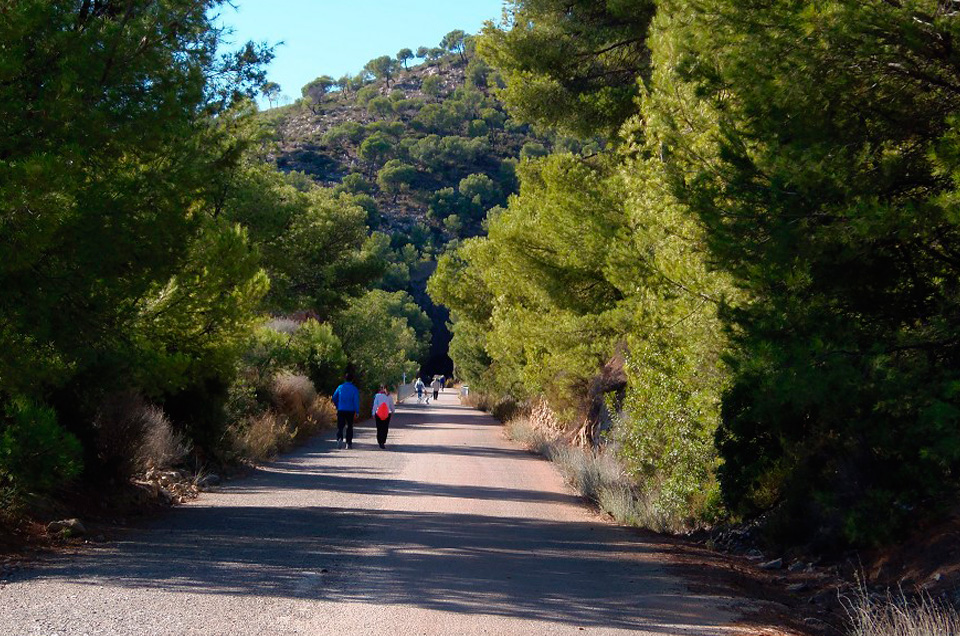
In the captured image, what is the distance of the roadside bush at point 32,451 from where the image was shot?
32.6 ft

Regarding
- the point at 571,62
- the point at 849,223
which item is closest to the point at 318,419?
the point at 571,62

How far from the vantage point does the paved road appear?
7344 mm

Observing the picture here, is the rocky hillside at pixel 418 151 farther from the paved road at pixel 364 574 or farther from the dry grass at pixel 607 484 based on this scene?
the paved road at pixel 364 574

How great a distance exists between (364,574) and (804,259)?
509 centimetres

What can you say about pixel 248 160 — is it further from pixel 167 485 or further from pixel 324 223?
pixel 167 485

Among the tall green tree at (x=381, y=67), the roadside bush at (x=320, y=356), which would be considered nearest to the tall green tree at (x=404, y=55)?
the tall green tree at (x=381, y=67)

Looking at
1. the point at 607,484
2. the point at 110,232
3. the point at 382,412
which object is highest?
the point at 110,232

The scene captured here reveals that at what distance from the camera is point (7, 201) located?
9148mm

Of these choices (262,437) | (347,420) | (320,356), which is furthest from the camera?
(320,356)

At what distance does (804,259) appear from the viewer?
9219 mm

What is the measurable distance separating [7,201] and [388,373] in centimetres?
5194

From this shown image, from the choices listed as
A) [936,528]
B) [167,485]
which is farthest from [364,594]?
[167,485]

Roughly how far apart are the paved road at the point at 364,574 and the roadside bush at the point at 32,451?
0.97m

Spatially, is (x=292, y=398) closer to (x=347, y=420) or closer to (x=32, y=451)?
(x=347, y=420)
